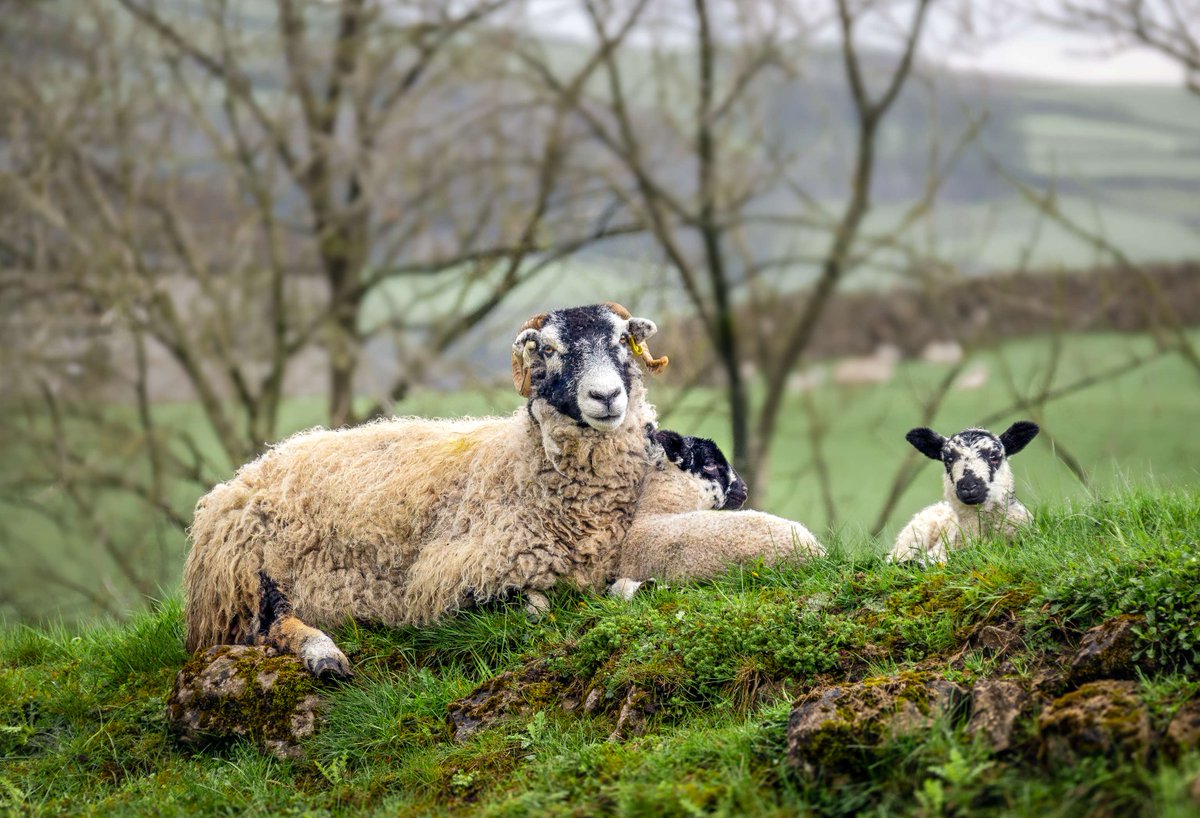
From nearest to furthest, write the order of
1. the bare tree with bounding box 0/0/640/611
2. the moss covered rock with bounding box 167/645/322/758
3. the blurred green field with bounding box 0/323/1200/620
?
the moss covered rock with bounding box 167/645/322/758
the blurred green field with bounding box 0/323/1200/620
the bare tree with bounding box 0/0/640/611

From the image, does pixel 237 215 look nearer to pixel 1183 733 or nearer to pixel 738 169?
pixel 738 169

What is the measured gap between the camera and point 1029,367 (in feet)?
53.6

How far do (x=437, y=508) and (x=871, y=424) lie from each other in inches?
437

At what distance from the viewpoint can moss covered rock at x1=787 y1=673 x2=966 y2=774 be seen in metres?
4.27

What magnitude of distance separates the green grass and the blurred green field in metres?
8.80

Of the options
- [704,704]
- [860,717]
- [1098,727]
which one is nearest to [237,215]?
[704,704]

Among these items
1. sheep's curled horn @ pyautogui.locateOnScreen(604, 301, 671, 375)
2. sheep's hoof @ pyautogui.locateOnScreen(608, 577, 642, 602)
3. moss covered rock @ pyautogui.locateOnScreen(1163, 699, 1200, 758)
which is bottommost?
sheep's hoof @ pyautogui.locateOnScreen(608, 577, 642, 602)

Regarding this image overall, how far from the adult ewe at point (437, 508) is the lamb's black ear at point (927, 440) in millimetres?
1389

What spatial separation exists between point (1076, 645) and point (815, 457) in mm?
12699

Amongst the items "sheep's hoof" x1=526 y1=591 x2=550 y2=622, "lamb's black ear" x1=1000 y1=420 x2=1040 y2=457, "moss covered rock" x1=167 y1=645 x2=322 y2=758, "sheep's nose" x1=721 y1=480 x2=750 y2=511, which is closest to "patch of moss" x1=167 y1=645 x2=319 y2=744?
"moss covered rock" x1=167 y1=645 x2=322 y2=758

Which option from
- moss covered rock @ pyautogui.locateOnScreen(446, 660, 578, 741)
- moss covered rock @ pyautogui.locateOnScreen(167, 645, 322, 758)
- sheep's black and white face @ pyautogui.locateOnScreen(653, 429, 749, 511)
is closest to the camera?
moss covered rock @ pyautogui.locateOnScreen(446, 660, 578, 741)

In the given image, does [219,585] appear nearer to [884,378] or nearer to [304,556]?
[304,556]

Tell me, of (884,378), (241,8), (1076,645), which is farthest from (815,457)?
(1076,645)

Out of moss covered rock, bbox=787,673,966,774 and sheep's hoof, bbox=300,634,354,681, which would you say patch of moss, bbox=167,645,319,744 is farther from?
moss covered rock, bbox=787,673,966,774
